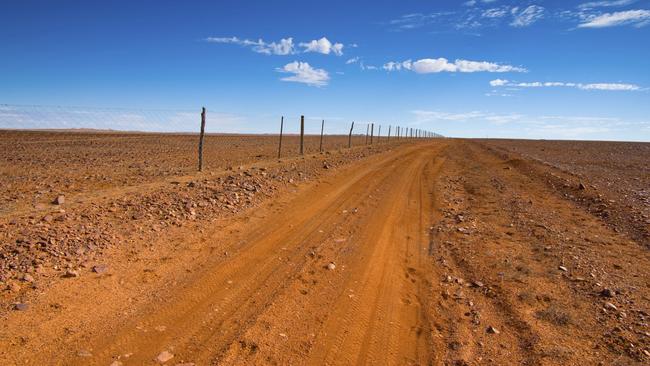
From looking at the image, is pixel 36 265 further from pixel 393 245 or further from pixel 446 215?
pixel 446 215

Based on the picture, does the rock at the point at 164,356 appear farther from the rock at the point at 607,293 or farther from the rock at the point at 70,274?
the rock at the point at 607,293

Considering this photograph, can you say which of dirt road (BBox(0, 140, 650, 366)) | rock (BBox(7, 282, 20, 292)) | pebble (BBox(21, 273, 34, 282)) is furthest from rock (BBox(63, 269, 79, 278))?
rock (BBox(7, 282, 20, 292))

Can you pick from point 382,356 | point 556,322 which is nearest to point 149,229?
point 382,356

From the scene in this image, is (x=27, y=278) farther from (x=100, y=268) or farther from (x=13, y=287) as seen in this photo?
(x=100, y=268)

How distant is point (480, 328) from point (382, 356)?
4.59 feet

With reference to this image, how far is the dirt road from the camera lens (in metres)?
4.35

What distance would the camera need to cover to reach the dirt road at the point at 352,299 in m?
4.35

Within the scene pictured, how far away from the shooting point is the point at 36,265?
591 centimetres

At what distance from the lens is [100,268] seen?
618 cm

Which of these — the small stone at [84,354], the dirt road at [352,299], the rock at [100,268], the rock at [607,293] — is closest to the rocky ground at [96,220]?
the rock at [100,268]

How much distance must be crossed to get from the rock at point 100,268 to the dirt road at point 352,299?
0.12 m

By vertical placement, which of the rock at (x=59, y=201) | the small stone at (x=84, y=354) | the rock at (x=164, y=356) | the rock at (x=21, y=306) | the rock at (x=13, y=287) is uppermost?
the rock at (x=59, y=201)

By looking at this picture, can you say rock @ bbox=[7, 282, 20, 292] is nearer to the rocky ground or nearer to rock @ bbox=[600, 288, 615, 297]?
the rocky ground

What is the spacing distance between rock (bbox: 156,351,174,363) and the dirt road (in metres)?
0.01
